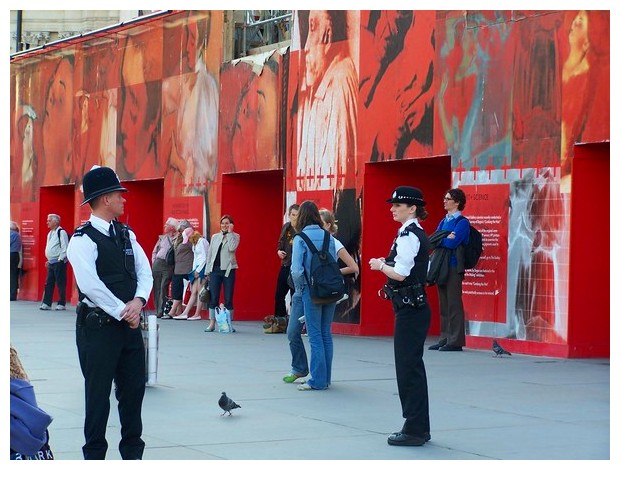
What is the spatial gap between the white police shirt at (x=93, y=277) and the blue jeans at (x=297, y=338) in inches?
198

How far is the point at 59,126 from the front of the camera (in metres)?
30.7

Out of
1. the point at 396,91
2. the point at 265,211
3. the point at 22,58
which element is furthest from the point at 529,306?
the point at 22,58

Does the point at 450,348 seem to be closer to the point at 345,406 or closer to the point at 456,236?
the point at 456,236

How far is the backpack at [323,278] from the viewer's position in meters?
12.3

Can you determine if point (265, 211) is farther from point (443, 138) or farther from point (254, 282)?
point (443, 138)

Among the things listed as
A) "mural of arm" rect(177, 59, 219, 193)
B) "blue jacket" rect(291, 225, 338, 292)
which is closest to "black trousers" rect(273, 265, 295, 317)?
"mural of arm" rect(177, 59, 219, 193)

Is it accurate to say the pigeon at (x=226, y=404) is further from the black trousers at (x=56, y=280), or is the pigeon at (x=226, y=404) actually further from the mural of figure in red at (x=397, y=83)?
the black trousers at (x=56, y=280)

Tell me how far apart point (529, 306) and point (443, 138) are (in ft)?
9.73

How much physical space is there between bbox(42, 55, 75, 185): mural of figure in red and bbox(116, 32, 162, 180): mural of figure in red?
2.95 metres

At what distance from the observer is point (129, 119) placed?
2727 centimetres

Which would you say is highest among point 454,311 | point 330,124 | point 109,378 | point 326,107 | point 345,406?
point 326,107

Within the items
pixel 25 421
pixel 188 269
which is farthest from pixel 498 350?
pixel 25 421

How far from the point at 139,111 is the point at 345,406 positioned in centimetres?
1674

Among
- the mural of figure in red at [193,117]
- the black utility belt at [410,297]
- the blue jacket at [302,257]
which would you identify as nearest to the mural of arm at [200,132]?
the mural of figure in red at [193,117]
